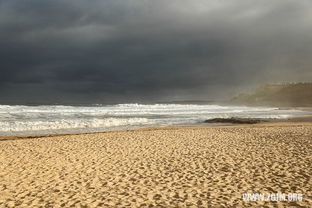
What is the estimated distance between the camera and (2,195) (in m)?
8.15

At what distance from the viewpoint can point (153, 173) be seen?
33.8 feet

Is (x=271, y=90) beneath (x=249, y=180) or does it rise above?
above

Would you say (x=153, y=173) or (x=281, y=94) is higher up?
(x=281, y=94)

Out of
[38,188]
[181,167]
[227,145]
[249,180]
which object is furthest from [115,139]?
[249,180]

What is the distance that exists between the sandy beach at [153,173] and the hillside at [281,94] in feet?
366

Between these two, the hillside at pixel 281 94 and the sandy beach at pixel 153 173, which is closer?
the sandy beach at pixel 153 173

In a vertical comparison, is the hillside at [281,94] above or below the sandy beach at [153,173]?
above

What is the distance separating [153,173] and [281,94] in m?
151

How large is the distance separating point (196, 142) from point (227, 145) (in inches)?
80.4

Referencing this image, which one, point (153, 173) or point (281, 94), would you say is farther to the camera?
point (281, 94)

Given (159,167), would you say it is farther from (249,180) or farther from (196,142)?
(196,142)

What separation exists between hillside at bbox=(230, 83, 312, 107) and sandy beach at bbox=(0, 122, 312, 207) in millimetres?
111413

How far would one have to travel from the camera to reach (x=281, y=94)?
146 m

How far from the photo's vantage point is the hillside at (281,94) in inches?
4911
